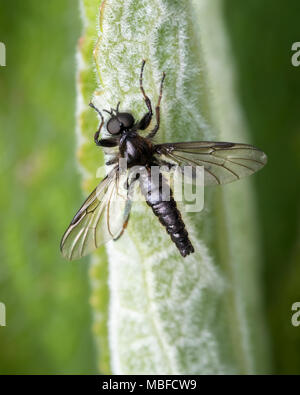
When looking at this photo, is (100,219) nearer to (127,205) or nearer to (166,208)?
(127,205)

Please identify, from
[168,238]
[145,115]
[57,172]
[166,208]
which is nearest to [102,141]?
[145,115]

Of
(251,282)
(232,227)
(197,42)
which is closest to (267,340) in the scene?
(251,282)

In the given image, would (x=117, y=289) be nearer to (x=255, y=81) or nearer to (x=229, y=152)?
(x=229, y=152)

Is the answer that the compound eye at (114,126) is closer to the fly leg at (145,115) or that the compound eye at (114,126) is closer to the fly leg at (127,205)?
the fly leg at (145,115)

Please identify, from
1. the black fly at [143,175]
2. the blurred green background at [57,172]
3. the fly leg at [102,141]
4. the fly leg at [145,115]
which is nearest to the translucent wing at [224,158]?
the black fly at [143,175]
